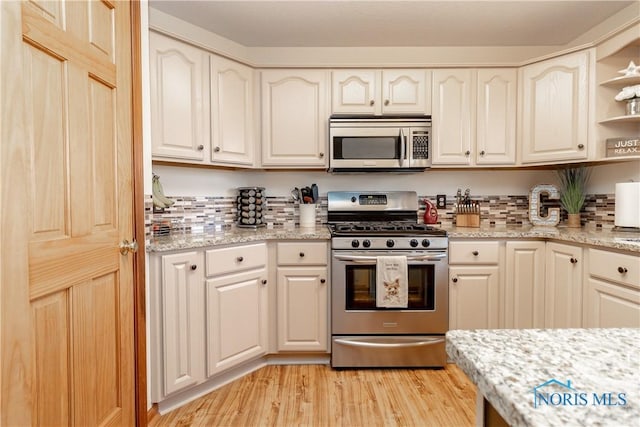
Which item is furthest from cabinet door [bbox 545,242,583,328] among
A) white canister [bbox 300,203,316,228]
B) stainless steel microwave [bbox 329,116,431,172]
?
white canister [bbox 300,203,316,228]

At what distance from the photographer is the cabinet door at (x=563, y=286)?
85.1 inches

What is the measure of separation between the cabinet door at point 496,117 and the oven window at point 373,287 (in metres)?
1.00

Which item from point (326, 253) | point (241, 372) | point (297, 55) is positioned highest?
point (297, 55)

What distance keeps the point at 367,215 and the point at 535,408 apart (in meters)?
2.63

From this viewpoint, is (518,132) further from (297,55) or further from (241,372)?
(241,372)

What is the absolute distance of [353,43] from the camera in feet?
9.36

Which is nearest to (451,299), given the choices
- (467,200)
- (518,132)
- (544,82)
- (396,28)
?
(467,200)

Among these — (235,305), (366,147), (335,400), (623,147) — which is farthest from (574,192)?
(235,305)

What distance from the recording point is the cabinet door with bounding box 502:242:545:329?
243cm

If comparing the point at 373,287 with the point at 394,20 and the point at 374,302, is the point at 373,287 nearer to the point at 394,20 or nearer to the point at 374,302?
the point at 374,302

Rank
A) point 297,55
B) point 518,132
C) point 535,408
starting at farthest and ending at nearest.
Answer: point 297,55 → point 518,132 → point 535,408

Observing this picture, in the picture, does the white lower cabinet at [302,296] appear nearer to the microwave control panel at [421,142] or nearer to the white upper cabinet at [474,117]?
the microwave control panel at [421,142]

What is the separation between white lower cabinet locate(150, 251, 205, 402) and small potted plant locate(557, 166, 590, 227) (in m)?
2.70

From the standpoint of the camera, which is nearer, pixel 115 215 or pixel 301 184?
pixel 115 215
